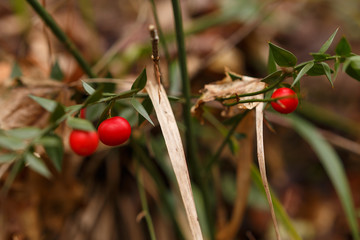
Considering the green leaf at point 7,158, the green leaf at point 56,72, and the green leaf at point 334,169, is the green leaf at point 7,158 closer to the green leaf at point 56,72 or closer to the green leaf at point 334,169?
the green leaf at point 56,72

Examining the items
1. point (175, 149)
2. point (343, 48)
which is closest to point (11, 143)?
point (175, 149)

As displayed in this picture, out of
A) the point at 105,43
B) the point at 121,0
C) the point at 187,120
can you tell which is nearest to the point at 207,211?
the point at 187,120

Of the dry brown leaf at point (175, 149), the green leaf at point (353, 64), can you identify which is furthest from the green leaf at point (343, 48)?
the dry brown leaf at point (175, 149)

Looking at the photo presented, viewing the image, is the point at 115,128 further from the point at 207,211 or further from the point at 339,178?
the point at 339,178

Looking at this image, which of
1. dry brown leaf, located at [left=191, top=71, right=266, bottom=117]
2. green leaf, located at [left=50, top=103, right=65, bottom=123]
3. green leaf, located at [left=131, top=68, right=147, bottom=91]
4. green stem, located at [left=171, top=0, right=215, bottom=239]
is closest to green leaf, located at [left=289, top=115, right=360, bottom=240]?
green stem, located at [left=171, top=0, right=215, bottom=239]

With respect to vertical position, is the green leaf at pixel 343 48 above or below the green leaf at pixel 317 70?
above

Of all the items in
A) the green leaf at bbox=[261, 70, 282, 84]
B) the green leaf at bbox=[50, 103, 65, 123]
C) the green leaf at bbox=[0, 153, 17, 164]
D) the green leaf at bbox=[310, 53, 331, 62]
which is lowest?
the green leaf at bbox=[0, 153, 17, 164]

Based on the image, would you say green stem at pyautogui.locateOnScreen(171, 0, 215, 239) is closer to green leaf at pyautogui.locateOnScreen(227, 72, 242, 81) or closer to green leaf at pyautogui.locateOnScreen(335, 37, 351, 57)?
green leaf at pyautogui.locateOnScreen(227, 72, 242, 81)
